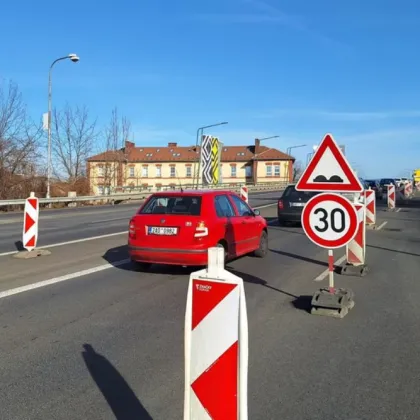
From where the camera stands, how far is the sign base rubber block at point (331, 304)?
6422mm

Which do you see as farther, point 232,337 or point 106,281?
point 106,281

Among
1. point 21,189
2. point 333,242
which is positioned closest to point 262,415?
point 333,242

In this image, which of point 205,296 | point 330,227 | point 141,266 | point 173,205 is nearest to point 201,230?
point 173,205

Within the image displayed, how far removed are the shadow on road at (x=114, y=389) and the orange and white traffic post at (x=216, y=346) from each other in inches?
37.2

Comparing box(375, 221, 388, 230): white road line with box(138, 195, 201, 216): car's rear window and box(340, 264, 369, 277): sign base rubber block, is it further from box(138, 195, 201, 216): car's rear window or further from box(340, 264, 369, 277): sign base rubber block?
box(138, 195, 201, 216): car's rear window

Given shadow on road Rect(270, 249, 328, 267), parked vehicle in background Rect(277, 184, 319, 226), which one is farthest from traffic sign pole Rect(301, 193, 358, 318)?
parked vehicle in background Rect(277, 184, 319, 226)

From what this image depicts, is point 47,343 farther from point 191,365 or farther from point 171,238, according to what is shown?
point 171,238

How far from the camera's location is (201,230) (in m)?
8.83

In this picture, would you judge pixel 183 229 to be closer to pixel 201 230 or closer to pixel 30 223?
pixel 201 230

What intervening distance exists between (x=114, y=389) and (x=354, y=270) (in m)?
6.41

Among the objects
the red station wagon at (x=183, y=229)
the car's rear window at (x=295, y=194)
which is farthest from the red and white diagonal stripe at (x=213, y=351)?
the car's rear window at (x=295, y=194)

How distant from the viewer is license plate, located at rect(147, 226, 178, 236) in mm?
8914

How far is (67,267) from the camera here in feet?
32.5

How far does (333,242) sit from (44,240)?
1041 cm
